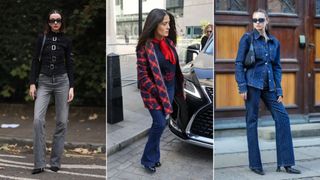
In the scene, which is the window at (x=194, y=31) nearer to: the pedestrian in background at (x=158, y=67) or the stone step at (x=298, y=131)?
the pedestrian in background at (x=158, y=67)

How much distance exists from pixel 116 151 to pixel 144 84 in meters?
0.36

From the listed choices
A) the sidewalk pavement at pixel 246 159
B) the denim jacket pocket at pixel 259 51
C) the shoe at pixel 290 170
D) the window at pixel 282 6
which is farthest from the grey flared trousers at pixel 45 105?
the window at pixel 282 6

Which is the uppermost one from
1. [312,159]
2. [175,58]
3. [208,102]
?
[175,58]

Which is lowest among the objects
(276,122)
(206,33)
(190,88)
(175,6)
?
(276,122)

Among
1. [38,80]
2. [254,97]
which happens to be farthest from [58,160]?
[254,97]

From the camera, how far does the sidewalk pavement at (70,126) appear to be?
6.17 m

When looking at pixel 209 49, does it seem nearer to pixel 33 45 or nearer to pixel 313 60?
pixel 313 60

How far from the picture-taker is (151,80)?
2025mm

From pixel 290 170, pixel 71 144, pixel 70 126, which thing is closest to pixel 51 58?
pixel 71 144

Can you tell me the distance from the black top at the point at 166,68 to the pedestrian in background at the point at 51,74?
8.12 ft

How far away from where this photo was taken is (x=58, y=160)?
4.68 metres

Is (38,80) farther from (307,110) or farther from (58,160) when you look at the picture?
(307,110)

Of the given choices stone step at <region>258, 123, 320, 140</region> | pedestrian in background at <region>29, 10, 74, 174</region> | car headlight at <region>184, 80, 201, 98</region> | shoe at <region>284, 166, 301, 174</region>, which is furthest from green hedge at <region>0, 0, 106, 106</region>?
car headlight at <region>184, 80, 201, 98</region>

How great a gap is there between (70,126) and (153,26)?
17.4ft
